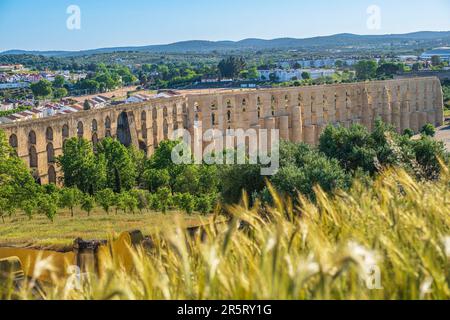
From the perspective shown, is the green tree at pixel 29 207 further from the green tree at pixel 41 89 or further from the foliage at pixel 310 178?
the green tree at pixel 41 89

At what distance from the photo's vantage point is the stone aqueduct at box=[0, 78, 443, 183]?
1064 inches

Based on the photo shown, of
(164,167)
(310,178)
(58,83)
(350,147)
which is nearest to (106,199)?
(164,167)

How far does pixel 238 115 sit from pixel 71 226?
20.9 metres

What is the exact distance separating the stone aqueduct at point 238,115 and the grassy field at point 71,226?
8029 mm

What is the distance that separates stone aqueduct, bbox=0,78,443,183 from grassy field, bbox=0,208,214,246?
803cm

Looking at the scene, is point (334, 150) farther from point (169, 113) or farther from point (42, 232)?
point (169, 113)

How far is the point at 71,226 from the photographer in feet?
50.0

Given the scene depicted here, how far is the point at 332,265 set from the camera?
2.96 m

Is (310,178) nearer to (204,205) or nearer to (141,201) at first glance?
(204,205)

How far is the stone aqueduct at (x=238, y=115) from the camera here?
2702 cm

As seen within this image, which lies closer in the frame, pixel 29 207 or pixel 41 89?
pixel 29 207

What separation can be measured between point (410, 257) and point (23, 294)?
195 centimetres
